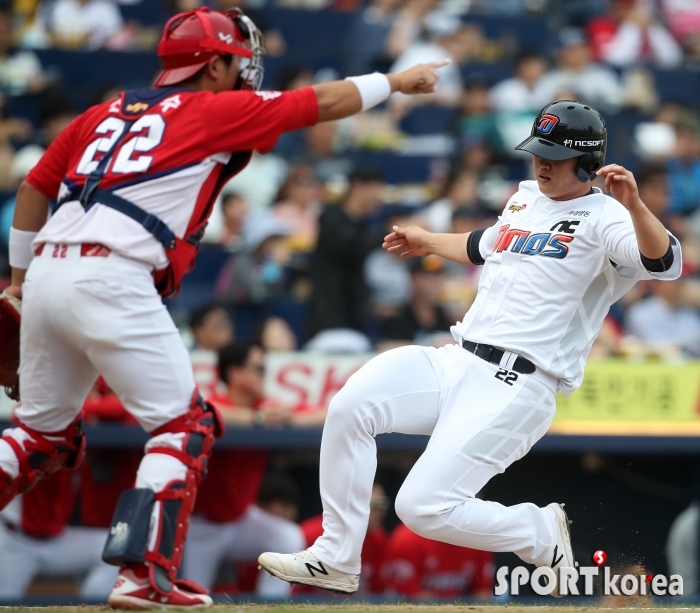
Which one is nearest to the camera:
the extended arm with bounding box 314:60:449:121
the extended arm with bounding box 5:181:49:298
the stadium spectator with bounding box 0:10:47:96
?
the extended arm with bounding box 314:60:449:121

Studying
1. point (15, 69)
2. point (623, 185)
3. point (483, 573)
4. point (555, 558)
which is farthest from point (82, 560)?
point (15, 69)

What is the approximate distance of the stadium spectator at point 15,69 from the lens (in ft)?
33.9

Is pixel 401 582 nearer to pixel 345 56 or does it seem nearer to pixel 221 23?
pixel 221 23

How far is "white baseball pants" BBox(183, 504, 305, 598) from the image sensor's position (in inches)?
261

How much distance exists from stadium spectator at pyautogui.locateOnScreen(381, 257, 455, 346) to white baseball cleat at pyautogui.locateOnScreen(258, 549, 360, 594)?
354cm

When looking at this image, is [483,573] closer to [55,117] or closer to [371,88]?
[371,88]

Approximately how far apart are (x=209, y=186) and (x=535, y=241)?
1.29 m

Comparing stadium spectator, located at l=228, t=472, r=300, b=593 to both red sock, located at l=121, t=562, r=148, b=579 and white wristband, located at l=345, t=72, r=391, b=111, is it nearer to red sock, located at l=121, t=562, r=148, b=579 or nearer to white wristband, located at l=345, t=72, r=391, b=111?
red sock, located at l=121, t=562, r=148, b=579

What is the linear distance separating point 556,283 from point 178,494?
5.29ft

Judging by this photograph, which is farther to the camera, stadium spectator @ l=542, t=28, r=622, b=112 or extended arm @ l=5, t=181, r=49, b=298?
stadium spectator @ l=542, t=28, r=622, b=112

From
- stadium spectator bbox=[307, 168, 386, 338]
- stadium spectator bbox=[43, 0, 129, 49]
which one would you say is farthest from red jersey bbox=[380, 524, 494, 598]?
stadium spectator bbox=[43, 0, 129, 49]

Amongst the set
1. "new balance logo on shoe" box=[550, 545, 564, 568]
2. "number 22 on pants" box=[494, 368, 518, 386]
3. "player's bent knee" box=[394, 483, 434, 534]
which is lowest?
"new balance logo on shoe" box=[550, 545, 564, 568]

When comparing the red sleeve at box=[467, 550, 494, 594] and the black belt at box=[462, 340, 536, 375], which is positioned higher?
the black belt at box=[462, 340, 536, 375]

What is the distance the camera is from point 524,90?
10969 millimetres
